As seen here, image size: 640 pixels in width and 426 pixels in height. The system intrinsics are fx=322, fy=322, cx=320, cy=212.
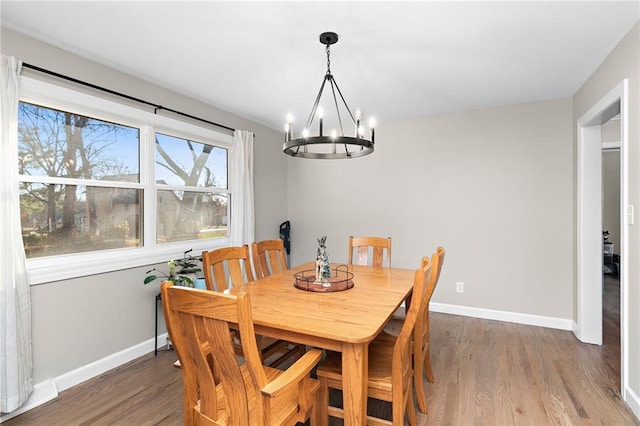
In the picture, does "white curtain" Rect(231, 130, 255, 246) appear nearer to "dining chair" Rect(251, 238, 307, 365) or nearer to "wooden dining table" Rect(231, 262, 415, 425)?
"dining chair" Rect(251, 238, 307, 365)

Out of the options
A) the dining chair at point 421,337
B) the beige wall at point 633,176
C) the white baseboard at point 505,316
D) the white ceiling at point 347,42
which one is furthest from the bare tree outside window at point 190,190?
the beige wall at point 633,176

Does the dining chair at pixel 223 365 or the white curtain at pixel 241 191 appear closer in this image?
the dining chair at pixel 223 365

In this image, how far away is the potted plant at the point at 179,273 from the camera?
282cm

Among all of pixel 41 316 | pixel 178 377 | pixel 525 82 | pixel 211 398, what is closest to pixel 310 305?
pixel 211 398

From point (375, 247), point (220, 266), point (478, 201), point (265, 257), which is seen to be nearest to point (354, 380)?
point (220, 266)

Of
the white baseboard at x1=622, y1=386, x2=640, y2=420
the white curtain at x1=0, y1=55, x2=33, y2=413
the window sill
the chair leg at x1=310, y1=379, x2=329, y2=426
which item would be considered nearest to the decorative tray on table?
the chair leg at x1=310, y1=379, x2=329, y2=426

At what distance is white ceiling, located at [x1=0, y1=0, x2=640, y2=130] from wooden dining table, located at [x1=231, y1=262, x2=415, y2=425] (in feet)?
5.70

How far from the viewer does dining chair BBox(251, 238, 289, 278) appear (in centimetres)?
274

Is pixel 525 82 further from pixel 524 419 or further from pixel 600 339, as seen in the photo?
pixel 524 419

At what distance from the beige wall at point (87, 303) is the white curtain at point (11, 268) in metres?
0.13

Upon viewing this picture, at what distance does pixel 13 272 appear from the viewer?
6.77 feet

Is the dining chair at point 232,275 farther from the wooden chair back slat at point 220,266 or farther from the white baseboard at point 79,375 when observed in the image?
the white baseboard at point 79,375

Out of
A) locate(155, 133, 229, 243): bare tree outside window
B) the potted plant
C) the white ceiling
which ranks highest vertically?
the white ceiling

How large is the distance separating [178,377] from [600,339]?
3.84 meters
